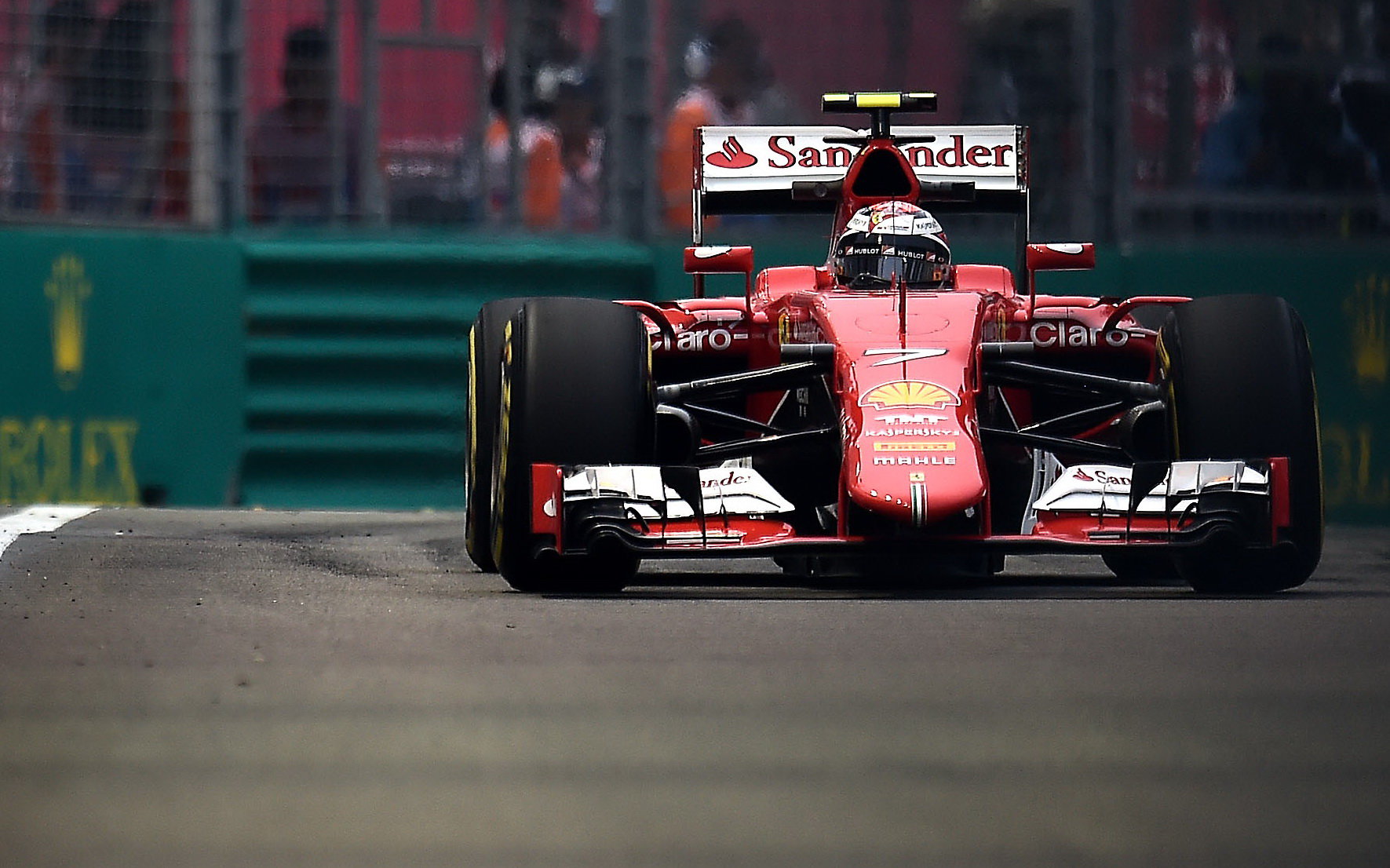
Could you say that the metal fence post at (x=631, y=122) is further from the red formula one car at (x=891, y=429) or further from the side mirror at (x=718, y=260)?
the side mirror at (x=718, y=260)

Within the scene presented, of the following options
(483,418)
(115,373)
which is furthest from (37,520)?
(483,418)

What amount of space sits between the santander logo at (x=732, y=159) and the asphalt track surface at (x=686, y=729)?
254 centimetres

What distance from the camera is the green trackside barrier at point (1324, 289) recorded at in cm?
1209

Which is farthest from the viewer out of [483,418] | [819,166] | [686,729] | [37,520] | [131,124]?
[131,124]

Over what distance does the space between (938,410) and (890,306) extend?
2.16 ft

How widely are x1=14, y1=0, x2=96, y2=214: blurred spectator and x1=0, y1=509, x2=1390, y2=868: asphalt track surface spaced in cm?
475

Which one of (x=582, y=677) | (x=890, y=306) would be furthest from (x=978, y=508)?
(x=582, y=677)

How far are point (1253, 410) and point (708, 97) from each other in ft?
16.9

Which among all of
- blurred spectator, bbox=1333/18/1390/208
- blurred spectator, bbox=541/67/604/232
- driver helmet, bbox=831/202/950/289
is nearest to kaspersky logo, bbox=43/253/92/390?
blurred spectator, bbox=541/67/604/232

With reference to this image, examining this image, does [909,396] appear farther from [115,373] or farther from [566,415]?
[115,373]

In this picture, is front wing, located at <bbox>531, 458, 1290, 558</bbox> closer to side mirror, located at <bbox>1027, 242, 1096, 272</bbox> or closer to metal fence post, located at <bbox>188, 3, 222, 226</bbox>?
side mirror, located at <bbox>1027, 242, 1096, 272</bbox>

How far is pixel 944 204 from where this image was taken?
952 centimetres

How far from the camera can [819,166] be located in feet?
30.9

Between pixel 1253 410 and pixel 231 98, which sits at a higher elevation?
pixel 231 98
